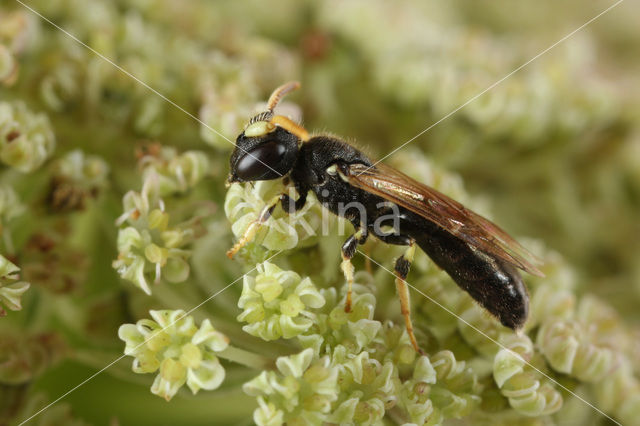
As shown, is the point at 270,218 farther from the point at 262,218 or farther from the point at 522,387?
the point at 522,387

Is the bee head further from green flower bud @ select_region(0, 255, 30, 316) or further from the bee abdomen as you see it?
green flower bud @ select_region(0, 255, 30, 316)

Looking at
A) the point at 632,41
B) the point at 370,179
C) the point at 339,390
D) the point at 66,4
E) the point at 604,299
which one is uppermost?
the point at 632,41

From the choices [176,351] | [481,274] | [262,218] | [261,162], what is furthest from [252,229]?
[481,274]

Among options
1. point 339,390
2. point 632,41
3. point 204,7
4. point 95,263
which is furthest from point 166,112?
point 632,41

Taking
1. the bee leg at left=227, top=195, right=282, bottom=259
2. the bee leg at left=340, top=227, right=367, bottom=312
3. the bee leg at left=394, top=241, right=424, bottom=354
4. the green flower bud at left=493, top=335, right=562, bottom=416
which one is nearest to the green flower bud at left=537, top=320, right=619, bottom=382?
the green flower bud at left=493, top=335, right=562, bottom=416

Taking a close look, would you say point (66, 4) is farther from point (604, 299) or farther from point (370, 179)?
point (604, 299)

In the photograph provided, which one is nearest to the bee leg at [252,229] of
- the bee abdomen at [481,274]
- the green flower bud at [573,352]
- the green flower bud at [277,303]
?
the green flower bud at [277,303]
